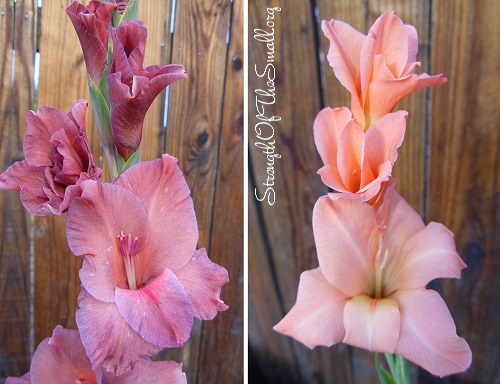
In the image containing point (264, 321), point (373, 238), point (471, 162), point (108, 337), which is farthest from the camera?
point (264, 321)

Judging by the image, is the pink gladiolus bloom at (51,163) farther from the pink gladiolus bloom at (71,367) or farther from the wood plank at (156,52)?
the wood plank at (156,52)

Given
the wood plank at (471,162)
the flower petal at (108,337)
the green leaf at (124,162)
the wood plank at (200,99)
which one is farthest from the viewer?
the wood plank at (200,99)

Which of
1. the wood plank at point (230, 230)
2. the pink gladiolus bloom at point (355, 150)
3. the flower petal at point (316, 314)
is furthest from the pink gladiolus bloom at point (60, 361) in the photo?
the wood plank at point (230, 230)

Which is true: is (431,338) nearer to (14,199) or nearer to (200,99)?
(200,99)

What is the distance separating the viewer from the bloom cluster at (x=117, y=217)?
53 centimetres

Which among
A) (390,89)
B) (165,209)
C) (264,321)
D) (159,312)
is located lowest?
(264,321)

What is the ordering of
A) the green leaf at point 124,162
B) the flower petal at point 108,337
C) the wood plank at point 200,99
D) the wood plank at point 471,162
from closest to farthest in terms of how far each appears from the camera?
the flower petal at point 108,337, the green leaf at point 124,162, the wood plank at point 471,162, the wood plank at point 200,99

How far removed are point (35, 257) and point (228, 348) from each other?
42cm

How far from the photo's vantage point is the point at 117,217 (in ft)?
1.81

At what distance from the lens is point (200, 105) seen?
0.96m

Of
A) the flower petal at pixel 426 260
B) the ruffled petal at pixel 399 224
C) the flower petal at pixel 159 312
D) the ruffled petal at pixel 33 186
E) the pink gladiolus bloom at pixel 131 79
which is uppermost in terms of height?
the pink gladiolus bloom at pixel 131 79

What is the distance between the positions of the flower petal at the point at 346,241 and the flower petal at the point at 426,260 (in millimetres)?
35

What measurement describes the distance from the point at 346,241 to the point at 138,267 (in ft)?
0.78

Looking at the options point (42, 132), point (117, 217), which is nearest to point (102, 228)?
point (117, 217)
